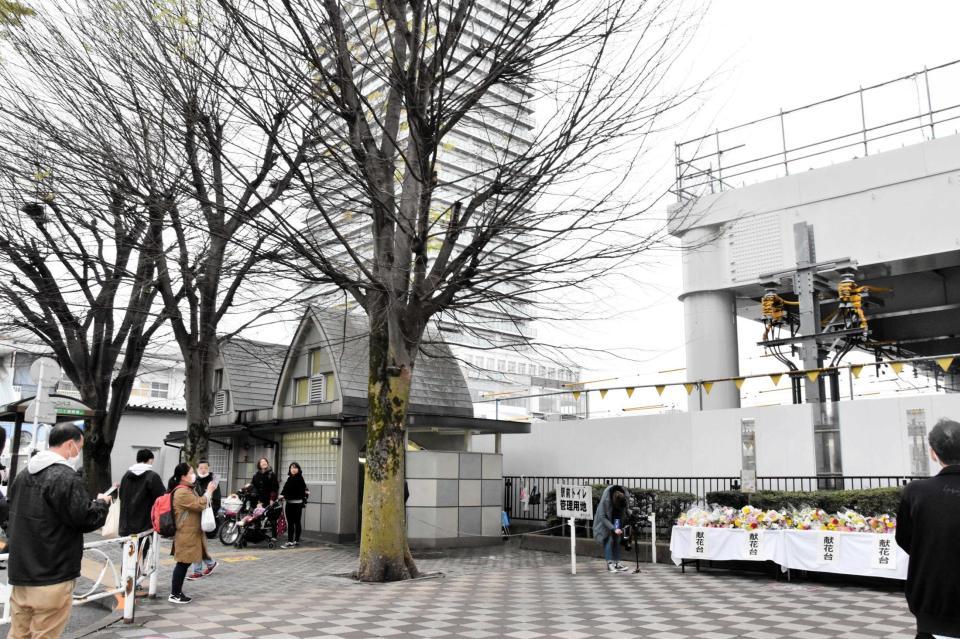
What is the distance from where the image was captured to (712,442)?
15875 mm

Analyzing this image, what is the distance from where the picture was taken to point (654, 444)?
1684cm

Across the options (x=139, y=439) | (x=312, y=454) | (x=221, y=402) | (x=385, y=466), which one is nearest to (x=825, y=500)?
(x=385, y=466)

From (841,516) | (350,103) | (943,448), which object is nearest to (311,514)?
(350,103)

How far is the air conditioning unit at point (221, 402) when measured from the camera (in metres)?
22.8

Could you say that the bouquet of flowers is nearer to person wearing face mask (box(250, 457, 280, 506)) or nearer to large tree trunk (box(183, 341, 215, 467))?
person wearing face mask (box(250, 457, 280, 506))

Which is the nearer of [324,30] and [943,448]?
[943,448]

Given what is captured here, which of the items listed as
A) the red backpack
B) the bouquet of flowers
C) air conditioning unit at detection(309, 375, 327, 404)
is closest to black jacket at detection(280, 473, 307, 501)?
air conditioning unit at detection(309, 375, 327, 404)

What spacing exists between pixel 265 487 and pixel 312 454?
2.42m

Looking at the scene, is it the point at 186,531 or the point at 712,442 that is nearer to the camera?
the point at 186,531

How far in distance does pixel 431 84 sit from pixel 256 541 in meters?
11.2

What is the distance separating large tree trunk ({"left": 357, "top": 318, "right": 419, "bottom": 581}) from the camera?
437 inches

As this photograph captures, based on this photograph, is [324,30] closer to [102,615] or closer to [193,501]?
[193,501]

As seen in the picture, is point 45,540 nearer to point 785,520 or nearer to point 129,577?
point 129,577

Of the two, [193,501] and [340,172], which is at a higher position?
[340,172]
